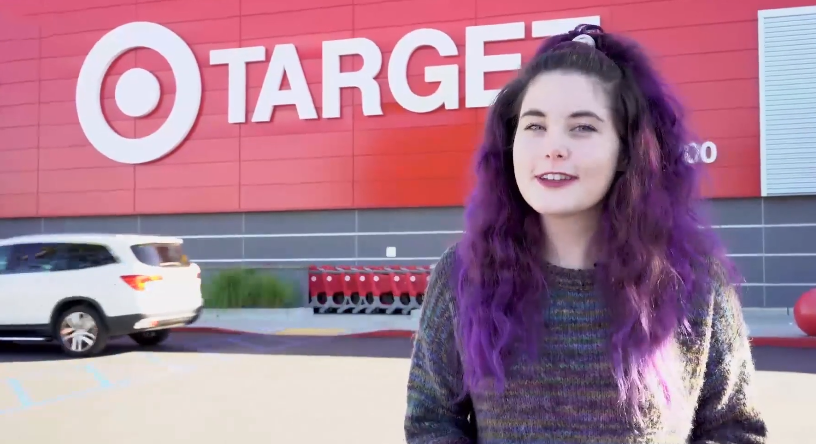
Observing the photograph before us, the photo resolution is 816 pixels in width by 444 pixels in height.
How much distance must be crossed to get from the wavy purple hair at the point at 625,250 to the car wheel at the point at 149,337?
35.0 feet

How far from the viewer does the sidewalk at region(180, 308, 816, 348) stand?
489 inches

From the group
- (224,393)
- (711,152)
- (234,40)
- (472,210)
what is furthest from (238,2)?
(472,210)

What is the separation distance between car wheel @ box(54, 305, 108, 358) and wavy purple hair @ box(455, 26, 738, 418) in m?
9.83

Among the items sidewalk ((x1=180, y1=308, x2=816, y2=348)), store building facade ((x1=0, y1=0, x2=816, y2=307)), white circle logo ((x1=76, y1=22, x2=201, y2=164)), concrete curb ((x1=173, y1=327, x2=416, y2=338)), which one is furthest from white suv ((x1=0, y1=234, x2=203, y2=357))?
white circle logo ((x1=76, y1=22, x2=201, y2=164))

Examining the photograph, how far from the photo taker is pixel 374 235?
55.3 feet

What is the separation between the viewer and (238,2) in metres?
17.8

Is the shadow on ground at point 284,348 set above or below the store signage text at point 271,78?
below

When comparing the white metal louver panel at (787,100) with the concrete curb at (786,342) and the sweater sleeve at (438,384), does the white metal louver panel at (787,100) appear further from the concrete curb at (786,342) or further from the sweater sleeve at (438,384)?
the sweater sleeve at (438,384)

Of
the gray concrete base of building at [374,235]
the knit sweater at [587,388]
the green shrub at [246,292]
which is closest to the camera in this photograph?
the knit sweater at [587,388]

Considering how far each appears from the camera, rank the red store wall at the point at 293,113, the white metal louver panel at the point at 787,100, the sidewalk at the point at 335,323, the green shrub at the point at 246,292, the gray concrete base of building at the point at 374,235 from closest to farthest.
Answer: the sidewalk at the point at 335,323 → the white metal louver panel at the point at 787,100 → the gray concrete base of building at the point at 374,235 → the red store wall at the point at 293,113 → the green shrub at the point at 246,292

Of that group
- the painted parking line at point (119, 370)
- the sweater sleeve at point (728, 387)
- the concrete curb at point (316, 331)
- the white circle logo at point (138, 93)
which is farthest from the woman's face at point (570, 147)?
A: the white circle logo at point (138, 93)

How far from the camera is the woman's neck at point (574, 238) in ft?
5.38

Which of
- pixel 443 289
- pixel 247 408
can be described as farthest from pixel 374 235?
pixel 443 289

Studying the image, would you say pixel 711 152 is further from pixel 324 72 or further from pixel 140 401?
pixel 140 401
